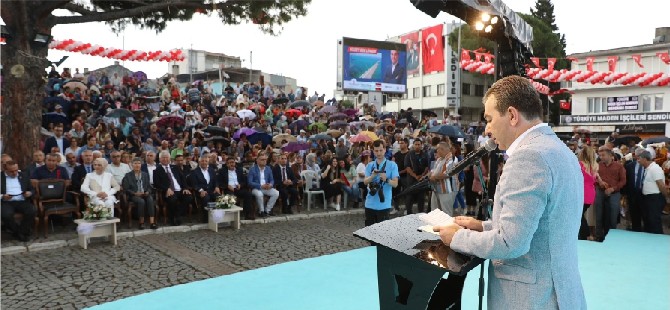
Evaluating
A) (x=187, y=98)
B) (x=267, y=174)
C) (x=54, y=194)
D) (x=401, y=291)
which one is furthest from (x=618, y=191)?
(x=187, y=98)

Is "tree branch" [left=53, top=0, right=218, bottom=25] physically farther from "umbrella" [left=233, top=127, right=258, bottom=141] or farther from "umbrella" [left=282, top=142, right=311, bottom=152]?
"umbrella" [left=233, top=127, right=258, bottom=141]

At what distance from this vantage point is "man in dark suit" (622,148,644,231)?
8.86 m

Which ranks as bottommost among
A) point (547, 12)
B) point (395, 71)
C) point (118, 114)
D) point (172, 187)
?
point (172, 187)

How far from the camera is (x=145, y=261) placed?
652 cm

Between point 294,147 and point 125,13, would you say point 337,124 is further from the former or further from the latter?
point 125,13

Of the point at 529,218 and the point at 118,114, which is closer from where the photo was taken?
the point at 529,218

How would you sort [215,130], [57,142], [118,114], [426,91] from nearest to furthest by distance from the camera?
[57,142], [215,130], [118,114], [426,91]

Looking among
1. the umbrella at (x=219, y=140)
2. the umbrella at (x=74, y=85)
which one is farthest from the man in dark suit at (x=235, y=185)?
the umbrella at (x=74, y=85)

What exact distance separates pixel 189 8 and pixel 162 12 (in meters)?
0.75

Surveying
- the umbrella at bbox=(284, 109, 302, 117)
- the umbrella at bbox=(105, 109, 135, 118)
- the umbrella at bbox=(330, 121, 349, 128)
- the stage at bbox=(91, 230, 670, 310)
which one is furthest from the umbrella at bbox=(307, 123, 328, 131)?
the stage at bbox=(91, 230, 670, 310)

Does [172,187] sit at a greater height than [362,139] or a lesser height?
lesser

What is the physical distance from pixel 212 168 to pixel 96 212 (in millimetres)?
2744

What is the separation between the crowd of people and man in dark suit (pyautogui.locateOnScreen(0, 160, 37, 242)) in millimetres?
16

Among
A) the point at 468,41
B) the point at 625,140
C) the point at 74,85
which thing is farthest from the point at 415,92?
the point at 74,85
